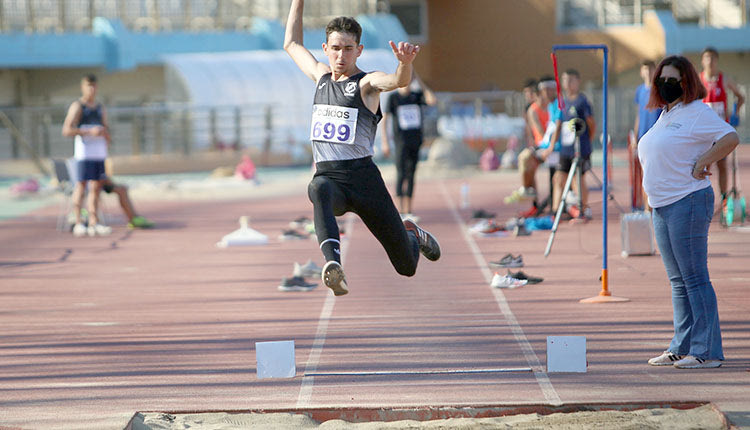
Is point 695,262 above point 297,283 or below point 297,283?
above

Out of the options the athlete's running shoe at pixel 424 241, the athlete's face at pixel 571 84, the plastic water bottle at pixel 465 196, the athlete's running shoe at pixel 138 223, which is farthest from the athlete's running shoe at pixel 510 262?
the athlete's running shoe at pixel 138 223

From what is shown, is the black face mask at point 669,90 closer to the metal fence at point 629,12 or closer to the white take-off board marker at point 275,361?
the white take-off board marker at point 275,361

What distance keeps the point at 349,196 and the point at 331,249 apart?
34cm

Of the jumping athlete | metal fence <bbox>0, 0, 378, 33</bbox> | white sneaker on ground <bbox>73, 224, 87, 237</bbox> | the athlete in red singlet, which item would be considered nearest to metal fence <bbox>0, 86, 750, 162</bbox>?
metal fence <bbox>0, 0, 378, 33</bbox>

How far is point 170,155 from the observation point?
27.2m

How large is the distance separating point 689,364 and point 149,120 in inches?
900

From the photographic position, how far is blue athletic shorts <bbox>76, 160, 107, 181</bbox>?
14906 millimetres

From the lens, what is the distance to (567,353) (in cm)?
653

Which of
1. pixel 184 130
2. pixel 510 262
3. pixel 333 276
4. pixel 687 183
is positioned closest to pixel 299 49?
pixel 333 276

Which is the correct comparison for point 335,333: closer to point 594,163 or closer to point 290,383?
point 290,383

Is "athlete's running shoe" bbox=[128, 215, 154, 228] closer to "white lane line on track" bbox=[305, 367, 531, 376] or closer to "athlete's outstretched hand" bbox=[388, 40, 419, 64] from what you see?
"white lane line on track" bbox=[305, 367, 531, 376]

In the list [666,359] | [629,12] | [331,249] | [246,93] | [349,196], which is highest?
[629,12]

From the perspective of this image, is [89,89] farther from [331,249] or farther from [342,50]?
[331,249]

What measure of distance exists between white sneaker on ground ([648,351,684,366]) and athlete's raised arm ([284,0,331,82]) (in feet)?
8.71
